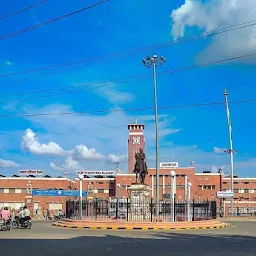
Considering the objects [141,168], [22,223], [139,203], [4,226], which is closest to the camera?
[4,226]

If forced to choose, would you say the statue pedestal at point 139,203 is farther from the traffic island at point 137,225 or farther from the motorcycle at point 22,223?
the motorcycle at point 22,223

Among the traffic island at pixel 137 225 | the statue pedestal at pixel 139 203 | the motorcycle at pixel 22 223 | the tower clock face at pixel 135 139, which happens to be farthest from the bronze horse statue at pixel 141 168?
the tower clock face at pixel 135 139

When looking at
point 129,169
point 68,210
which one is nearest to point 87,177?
point 129,169

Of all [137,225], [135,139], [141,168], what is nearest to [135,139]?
[135,139]

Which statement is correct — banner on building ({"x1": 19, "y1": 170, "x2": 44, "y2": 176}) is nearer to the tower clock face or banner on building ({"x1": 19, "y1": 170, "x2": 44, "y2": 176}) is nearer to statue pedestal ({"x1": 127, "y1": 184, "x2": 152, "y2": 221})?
the tower clock face

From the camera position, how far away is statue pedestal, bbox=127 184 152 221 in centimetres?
3484

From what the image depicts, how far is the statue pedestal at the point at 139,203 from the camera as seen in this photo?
3484cm

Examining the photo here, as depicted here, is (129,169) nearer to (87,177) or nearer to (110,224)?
(87,177)

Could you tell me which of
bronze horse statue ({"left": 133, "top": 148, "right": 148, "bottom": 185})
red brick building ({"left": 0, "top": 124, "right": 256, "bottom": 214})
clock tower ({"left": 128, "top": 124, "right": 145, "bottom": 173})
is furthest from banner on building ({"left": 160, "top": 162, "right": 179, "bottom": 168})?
bronze horse statue ({"left": 133, "top": 148, "right": 148, "bottom": 185})

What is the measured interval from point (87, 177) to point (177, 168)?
24.8 metres

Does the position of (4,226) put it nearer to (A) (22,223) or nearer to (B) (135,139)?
(A) (22,223)

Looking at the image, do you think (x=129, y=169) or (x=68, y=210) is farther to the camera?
(x=129, y=169)

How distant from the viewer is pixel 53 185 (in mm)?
94312

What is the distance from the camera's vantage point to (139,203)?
116 feet
